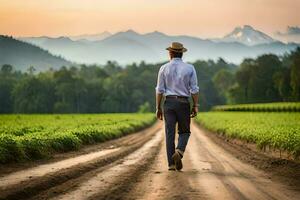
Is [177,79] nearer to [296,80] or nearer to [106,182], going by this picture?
[106,182]

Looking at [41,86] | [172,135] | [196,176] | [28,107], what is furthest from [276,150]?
[41,86]

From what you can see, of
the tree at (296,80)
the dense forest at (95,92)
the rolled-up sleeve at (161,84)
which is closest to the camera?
the rolled-up sleeve at (161,84)

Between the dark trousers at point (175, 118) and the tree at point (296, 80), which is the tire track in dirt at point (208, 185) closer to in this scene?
the dark trousers at point (175, 118)

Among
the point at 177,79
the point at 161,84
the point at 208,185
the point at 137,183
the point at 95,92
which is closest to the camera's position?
the point at 208,185

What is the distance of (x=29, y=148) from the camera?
13695mm

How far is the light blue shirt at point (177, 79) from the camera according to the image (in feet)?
36.7

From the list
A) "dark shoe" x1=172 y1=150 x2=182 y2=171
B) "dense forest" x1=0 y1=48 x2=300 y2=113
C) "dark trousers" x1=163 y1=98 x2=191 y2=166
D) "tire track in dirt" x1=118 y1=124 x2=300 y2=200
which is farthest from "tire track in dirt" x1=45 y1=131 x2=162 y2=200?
"dense forest" x1=0 y1=48 x2=300 y2=113

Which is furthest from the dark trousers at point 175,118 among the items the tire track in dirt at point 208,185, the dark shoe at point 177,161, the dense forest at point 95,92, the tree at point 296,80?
the dense forest at point 95,92

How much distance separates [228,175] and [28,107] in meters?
128

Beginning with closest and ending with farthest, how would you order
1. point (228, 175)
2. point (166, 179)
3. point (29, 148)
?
point (166, 179)
point (228, 175)
point (29, 148)

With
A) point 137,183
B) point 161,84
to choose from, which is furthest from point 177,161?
point 137,183

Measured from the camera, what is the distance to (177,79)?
11172 millimetres

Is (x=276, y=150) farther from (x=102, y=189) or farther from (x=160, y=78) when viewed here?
(x=102, y=189)

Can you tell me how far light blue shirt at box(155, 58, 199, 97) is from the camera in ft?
36.7
